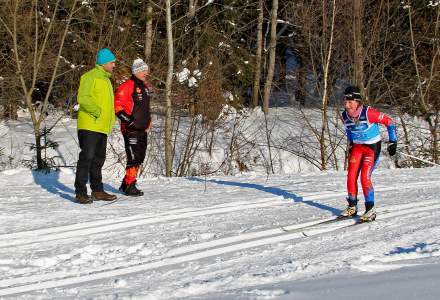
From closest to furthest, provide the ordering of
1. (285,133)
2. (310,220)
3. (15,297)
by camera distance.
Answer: (15,297), (310,220), (285,133)

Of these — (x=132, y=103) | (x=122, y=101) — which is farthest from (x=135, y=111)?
(x=122, y=101)

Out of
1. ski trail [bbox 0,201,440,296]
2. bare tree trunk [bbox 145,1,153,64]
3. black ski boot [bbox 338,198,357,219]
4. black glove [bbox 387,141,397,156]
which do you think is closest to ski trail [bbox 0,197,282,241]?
ski trail [bbox 0,201,440,296]

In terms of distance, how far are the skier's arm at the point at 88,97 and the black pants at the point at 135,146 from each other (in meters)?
1.01

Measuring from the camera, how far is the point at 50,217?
7.93 m

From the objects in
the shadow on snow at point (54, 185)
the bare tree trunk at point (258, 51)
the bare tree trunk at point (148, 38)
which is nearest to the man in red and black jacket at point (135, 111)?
the shadow on snow at point (54, 185)

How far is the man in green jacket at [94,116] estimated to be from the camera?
837 centimetres

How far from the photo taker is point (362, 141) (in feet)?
26.4

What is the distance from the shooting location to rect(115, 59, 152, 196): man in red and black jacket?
9.02 m

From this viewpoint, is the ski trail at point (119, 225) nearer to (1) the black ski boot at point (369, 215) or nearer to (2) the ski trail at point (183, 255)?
(2) the ski trail at point (183, 255)

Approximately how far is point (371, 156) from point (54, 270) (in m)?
4.17

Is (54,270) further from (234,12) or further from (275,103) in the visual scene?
(275,103)

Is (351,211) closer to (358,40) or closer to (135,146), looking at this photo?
(135,146)

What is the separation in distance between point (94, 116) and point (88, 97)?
0.27m

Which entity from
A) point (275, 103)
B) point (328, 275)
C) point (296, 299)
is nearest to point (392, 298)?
point (296, 299)
